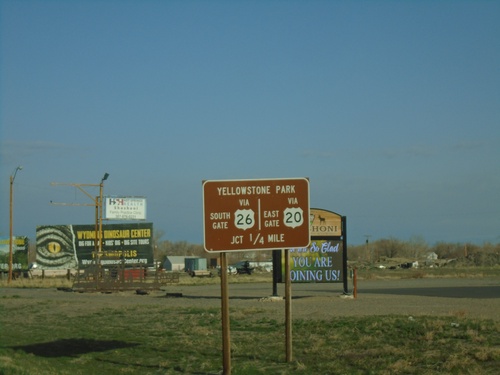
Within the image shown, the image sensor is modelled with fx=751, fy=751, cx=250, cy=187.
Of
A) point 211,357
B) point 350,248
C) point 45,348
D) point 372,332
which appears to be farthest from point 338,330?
point 350,248

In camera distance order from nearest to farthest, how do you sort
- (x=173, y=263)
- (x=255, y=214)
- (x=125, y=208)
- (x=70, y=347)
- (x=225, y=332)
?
(x=225, y=332)
(x=255, y=214)
(x=70, y=347)
(x=125, y=208)
(x=173, y=263)

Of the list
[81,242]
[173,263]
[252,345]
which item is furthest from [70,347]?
[173,263]

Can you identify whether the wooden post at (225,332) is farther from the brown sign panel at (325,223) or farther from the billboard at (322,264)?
the billboard at (322,264)

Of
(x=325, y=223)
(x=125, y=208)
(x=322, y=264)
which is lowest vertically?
(x=322, y=264)

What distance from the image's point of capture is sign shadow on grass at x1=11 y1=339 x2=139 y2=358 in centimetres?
1530

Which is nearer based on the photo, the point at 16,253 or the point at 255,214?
the point at 255,214

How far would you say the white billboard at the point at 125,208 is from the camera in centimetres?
7775

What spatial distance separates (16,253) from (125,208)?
14.3m

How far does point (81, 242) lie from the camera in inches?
2894

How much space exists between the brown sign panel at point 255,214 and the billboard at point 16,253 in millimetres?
74334

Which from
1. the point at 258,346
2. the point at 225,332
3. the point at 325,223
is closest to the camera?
the point at 225,332

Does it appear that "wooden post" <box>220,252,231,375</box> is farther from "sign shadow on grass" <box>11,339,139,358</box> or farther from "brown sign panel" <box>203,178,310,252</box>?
"sign shadow on grass" <box>11,339,139,358</box>

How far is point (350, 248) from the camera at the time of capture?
182 meters

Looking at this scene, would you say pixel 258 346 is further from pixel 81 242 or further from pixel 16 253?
pixel 16 253
